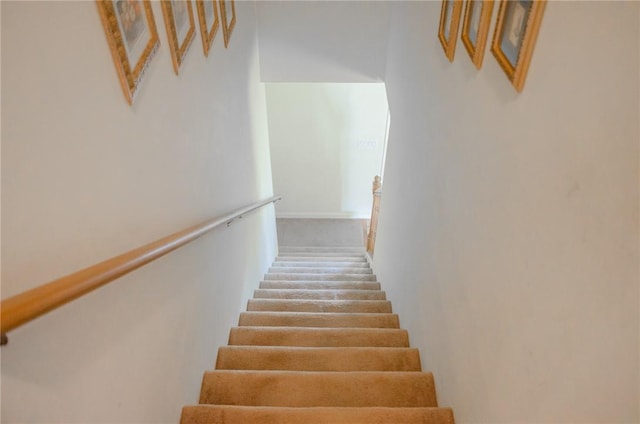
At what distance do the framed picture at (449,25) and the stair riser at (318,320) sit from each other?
1642mm

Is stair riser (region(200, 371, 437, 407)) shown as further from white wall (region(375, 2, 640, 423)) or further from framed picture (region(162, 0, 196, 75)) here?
framed picture (region(162, 0, 196, 75))

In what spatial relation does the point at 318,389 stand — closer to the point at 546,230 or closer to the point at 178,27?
the point at 546,230

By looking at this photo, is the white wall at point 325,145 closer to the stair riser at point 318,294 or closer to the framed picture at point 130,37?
the stair riser at point 318,294

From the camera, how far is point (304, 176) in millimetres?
6562

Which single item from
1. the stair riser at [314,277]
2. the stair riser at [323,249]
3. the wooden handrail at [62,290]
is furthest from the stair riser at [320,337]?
the stair riser at [323,249]

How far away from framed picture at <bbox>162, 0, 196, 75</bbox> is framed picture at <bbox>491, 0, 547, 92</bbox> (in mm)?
1101

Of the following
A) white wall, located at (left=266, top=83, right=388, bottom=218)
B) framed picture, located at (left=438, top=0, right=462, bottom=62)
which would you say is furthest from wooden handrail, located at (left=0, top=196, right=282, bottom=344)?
white wall, located at (left=266, top=83, right=388, bottom=218)

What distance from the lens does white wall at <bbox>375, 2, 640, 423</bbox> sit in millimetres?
568

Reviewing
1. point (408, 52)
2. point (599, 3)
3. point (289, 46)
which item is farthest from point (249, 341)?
point (289, 46)

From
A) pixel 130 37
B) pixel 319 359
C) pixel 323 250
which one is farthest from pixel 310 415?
pixel 323 250

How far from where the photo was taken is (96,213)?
0.81 metres

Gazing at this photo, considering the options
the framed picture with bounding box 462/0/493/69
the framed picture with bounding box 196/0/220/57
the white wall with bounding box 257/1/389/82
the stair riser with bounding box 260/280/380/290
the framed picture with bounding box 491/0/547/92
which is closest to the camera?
the framed picture with bounding box 491/0/547/92

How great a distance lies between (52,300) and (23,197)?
0.65 ft

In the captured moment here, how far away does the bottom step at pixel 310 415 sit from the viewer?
52.1 inches
